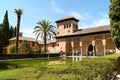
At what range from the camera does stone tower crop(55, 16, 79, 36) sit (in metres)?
47.0

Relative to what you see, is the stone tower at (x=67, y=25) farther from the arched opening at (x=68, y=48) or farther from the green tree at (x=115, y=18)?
the green tree at (x=115, y=18)

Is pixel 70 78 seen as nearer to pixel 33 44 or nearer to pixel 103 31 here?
pixel 103 31

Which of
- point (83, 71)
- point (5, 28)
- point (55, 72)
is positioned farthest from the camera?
point (5, 28)

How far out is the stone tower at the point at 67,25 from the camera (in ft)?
154

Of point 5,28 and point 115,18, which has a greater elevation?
point 5,28

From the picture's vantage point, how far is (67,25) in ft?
158

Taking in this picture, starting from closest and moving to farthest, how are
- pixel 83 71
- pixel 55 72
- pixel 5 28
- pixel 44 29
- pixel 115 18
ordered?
pixel 55 72
pixel 83 71
pixel 115 18
pixel 44 29
pixel 5 28

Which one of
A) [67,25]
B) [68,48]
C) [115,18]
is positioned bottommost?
[68,48]

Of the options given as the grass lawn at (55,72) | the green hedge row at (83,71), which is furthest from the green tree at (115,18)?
the grass lawn at (55,72)

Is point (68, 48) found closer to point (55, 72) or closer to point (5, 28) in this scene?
point (5, 28)

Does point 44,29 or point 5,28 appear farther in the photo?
point 5,28

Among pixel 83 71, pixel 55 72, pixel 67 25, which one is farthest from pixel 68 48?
pixel 55 72

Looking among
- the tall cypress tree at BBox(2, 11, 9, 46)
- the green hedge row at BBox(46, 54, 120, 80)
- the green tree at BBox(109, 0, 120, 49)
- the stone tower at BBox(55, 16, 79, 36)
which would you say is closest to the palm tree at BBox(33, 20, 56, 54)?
the stone tower at BBox(55, 16, 79, 36)

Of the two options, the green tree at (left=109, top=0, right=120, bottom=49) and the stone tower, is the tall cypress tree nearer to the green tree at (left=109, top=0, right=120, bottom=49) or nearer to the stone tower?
the stone tower
